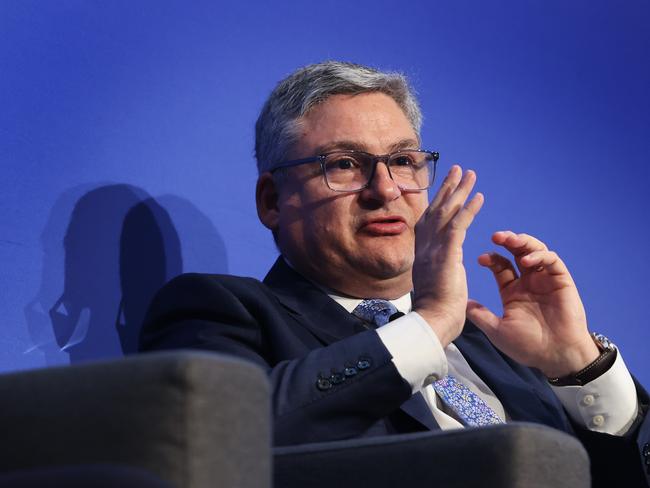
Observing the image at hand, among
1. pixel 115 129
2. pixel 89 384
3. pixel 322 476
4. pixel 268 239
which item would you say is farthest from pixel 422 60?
pixel 89 384

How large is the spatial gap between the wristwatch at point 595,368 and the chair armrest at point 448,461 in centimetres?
74

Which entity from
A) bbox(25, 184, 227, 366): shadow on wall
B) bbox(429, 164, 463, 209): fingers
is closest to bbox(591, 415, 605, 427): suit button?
bbox(429, 164, 463, 209): fingers

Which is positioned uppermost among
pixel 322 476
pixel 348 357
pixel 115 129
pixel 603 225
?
pixel 115 129

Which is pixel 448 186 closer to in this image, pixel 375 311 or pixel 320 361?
pixel 375 311

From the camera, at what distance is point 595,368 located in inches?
66.4

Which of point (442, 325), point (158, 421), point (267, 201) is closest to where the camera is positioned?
point (158, 421)

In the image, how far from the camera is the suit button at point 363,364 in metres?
1.31

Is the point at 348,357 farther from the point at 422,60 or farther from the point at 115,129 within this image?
the point at 422,60

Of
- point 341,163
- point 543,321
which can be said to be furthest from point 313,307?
point 543,321

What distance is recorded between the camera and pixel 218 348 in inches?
56.2

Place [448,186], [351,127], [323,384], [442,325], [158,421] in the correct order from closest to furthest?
[158,421] → [323,384] → [442,325] → [448,186] → [351,127]

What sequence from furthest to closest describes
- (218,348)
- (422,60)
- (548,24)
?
(548,24)
(422,60)
(218,348)

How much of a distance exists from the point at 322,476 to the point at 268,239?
1158 mm

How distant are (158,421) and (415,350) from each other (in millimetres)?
678
